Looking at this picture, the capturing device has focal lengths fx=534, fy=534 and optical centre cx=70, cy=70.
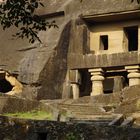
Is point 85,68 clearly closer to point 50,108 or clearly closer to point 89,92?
point 89,92

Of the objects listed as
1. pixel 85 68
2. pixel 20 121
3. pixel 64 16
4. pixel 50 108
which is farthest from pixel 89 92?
pixel 20 121

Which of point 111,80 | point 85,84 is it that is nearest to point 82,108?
point 111,80

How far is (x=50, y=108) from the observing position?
1574 centimetres

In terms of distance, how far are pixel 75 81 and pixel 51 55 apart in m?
1.57

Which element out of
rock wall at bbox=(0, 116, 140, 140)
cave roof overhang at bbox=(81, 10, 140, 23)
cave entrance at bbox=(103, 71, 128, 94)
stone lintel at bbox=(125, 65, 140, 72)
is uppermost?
cave roof overhang at bbox=(81, 10, 140, 23)

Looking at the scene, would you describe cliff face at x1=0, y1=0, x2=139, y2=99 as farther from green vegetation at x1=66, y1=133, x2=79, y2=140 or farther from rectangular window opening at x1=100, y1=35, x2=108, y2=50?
green vegetation at x1=66, y1=133, x2=79, y2=140

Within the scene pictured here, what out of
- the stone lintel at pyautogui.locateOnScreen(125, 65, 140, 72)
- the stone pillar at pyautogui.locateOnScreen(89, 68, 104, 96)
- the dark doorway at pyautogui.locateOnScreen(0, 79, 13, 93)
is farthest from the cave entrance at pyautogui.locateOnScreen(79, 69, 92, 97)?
the dark doorway at pyautogui.locateOnScreen(0, 79, 13, 93)

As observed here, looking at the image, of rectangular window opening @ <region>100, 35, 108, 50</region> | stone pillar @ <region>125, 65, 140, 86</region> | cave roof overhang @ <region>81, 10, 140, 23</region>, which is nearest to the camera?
stone pillar @ <region>125, 65, 140, 86</region>

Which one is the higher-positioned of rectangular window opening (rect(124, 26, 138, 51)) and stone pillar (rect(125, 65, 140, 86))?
rectangular window opening (rect(124, 26, 138, 51))

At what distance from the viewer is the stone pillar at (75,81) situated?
2367cm

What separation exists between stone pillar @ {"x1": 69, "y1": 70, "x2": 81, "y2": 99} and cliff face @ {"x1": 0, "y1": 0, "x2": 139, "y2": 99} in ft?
0.87

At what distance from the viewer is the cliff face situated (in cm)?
2302

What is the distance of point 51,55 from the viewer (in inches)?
928

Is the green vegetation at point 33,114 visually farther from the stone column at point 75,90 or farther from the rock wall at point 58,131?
the stone column at point 75,90
